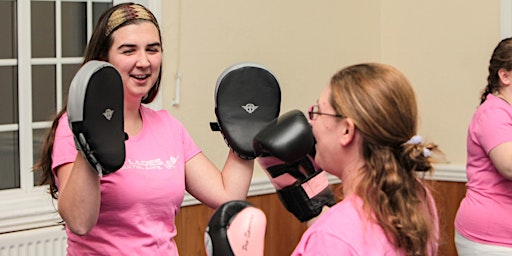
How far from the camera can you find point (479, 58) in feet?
14.7

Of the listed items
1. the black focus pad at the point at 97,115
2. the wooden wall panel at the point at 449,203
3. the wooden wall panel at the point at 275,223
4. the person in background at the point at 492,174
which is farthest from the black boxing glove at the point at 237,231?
the wooden wall panel at the point at 449,203

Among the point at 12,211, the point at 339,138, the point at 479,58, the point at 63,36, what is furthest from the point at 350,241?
the point at 479,58

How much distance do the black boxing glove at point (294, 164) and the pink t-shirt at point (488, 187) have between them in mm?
1355

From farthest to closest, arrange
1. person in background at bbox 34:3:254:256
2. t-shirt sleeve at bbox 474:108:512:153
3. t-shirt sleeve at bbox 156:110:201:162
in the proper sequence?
t-shirt sleeve at bbox 474:108:512:153 → t-shirt sleeve at bbox 156:110:201:162 → person in background at bbox 34:3:254:256

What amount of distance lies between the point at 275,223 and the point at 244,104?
193cm

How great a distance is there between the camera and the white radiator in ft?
10.7

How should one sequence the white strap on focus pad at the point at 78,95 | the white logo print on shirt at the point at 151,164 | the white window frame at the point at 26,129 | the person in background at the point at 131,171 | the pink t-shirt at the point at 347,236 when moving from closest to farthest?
1. the pink t-shirt at the point at 347,236
2. the white strap on focus pad at the point at 78,95
3. the person in background at the point at 131,171
4. the white logo print on shirt at the point at 151,164
5. the white window frame at the point at 26,129

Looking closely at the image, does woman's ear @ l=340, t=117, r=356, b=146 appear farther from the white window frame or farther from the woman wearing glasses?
the white window frame

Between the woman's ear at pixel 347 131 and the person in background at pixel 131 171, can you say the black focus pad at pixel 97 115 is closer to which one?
the person in background at pixel 131 171

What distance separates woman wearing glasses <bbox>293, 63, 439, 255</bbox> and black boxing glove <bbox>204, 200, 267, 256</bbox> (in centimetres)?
10

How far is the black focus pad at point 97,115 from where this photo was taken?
1.94 m

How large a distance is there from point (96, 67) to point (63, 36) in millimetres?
1789

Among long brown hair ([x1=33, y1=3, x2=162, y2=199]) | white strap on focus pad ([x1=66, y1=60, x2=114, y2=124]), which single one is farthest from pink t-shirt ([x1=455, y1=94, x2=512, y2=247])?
white strap on focus pad ([x1=66, y1=60, x2=114, y2=124])

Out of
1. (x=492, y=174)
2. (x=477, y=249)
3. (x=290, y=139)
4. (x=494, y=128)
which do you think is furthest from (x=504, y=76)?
(x=290, y=139)
